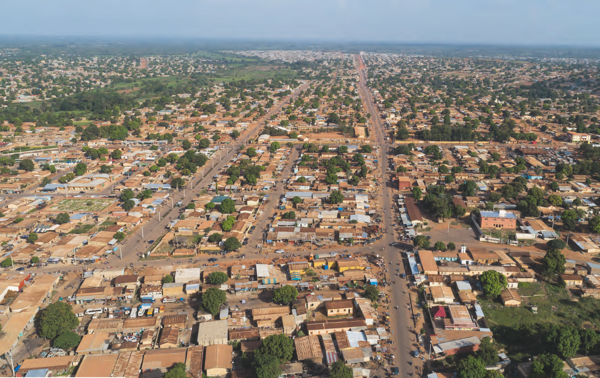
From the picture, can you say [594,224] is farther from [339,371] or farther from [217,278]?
[217,278]

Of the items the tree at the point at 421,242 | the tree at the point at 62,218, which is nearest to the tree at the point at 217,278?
the tree at the point at 421,242

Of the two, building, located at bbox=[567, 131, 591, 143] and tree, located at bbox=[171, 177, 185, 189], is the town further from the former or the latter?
tree, located at bbox=[171, 177, 185, 189]

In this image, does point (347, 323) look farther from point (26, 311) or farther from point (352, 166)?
point (352, 166)

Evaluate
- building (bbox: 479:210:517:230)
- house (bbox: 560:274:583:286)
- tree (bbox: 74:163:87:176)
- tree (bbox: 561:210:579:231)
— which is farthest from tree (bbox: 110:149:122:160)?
house (bbox: 560:274:583:286)

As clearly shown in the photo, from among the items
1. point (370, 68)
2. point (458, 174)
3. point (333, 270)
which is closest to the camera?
point (333, 270)

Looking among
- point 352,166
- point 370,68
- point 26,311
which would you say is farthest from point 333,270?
point 370,68
